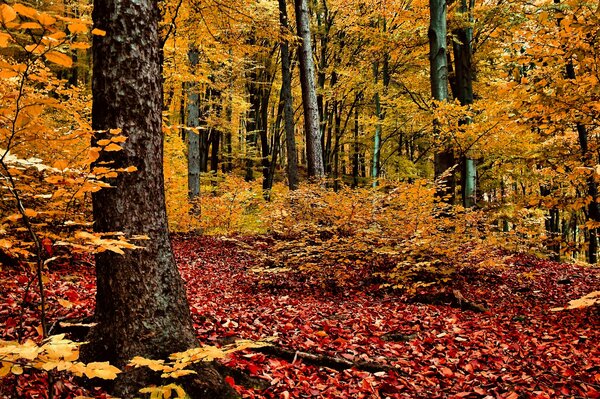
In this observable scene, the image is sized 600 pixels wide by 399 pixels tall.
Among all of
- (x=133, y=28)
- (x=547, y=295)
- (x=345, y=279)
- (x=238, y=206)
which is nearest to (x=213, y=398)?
(x=133, y=28)

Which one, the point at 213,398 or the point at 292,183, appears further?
the point at 292,183

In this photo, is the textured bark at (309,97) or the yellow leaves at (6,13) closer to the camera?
the yellow leaves at (6,13)

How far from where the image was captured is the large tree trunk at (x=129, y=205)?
269 centimetres

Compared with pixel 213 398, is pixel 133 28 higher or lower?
higher

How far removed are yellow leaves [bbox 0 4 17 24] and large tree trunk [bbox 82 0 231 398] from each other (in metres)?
1.32

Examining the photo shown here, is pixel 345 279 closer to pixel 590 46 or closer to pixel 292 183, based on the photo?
pixel 590 46

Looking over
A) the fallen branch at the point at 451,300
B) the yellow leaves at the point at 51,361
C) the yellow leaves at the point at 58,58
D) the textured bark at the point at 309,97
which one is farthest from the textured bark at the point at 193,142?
the yellow leaves at the point at 51,361

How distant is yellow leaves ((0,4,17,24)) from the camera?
1.33 m

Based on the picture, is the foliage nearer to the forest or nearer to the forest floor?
the forest

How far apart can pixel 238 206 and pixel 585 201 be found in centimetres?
999

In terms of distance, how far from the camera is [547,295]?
6.47 metres

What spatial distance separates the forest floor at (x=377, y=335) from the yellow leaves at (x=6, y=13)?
125cm

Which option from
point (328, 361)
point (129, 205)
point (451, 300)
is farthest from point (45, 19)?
point (451, 300)

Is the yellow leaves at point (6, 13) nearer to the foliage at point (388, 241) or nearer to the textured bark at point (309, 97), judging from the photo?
the foliage at point (388, 241)
